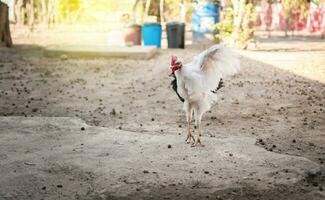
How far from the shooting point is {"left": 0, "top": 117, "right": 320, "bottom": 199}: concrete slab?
176 inches

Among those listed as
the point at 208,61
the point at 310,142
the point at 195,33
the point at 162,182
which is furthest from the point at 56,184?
the point at 195,33

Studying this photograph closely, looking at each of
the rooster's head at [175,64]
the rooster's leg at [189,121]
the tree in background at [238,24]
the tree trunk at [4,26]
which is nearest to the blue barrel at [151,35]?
the tree in background at [238,24]

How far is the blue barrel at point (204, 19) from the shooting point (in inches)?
758

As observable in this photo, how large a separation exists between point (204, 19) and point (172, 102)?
37.0ft

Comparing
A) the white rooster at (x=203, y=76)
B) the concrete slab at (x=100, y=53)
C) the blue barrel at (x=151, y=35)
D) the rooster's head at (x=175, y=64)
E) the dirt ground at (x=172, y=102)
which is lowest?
the dirt ground at (x=172, y=102)

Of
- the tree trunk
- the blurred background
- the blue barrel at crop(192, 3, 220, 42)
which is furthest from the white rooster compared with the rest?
the blue barrel at crop(192, 3, 220, 42)

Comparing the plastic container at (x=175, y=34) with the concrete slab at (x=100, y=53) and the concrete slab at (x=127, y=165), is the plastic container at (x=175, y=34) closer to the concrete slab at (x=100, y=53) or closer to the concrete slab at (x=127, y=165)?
the concrete slab at (x=100, y=53)

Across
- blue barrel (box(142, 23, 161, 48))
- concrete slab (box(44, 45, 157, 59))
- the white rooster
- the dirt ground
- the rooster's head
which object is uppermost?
the rooster's head

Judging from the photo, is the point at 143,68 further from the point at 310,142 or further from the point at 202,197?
the point at 202,197

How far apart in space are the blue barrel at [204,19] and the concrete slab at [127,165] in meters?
13.5

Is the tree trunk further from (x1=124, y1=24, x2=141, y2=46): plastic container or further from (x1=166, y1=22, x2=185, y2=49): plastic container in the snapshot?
(x1=166, y1=22, x2=185, y2=49): plastic container

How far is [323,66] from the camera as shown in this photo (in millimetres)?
12844

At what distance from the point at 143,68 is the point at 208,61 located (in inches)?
284

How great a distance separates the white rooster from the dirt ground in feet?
1.82
